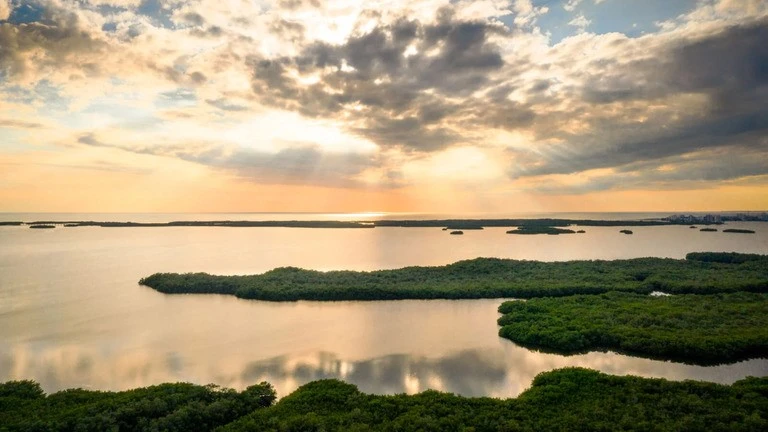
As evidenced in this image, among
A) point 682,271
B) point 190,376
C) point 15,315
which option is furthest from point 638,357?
point 15,315

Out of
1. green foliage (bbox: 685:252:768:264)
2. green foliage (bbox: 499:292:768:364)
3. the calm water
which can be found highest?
green foliage (bbox: 685:252:768:264)

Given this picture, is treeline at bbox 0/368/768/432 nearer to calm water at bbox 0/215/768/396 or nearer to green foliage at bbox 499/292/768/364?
calm water at bbox 0/215/768/396

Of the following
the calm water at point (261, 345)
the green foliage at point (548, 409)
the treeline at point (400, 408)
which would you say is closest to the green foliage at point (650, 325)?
the calm water at point (261, 345)

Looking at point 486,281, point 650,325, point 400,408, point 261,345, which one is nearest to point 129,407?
point 400,408

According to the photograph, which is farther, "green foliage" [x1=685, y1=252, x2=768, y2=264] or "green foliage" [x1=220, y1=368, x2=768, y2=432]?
"green foliage" [x1=685, y1=252, x2=768, y2=264]

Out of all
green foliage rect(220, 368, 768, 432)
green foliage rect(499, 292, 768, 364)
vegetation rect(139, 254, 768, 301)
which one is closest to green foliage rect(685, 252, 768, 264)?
vegetation rect(139, 254, 768, 301)

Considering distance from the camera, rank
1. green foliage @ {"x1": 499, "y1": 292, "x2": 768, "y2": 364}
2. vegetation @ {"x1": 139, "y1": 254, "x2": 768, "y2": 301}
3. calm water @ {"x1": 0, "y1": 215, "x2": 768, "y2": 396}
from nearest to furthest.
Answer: calm water @ {"x1": 0, "y1": 215, "x2": 768, "y2": 396} < green foliage @ {"x1": 499, "y1": 292, "x2": 768, "y2": 364} < vegetation @ {"x1": 139, "y1": 254, "x2": 768, "y2": 301}
